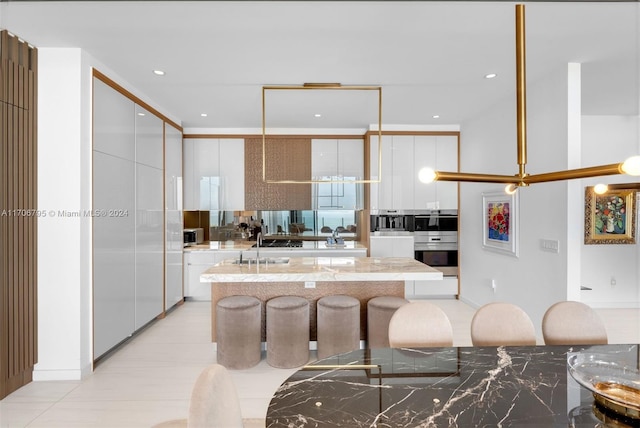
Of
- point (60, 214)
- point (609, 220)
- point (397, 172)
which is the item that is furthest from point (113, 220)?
point (609, 220)

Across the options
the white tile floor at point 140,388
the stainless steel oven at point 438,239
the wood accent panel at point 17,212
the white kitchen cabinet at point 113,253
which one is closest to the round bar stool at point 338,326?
the white tile floor at point 140,388

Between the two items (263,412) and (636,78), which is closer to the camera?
(263,412)

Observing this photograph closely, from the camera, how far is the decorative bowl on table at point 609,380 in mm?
1104

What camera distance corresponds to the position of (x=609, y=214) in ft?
14.5

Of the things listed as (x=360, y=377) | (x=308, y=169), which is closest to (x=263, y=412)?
(x=360, y=377)

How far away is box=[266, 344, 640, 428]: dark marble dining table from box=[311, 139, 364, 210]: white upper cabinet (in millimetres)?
3906

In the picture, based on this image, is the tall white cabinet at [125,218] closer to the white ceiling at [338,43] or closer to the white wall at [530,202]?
the white ceiling at [338,43]

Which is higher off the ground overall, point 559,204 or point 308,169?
point 308,169

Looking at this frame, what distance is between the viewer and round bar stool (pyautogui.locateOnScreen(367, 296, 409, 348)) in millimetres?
3035

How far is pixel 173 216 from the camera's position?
4.79 metres

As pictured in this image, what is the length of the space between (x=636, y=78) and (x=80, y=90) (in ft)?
16.9

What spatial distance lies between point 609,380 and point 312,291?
2.38 metres

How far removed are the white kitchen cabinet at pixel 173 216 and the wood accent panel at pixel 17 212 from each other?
1795 millimetres

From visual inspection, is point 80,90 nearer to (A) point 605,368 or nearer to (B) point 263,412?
(B) point 263,412
